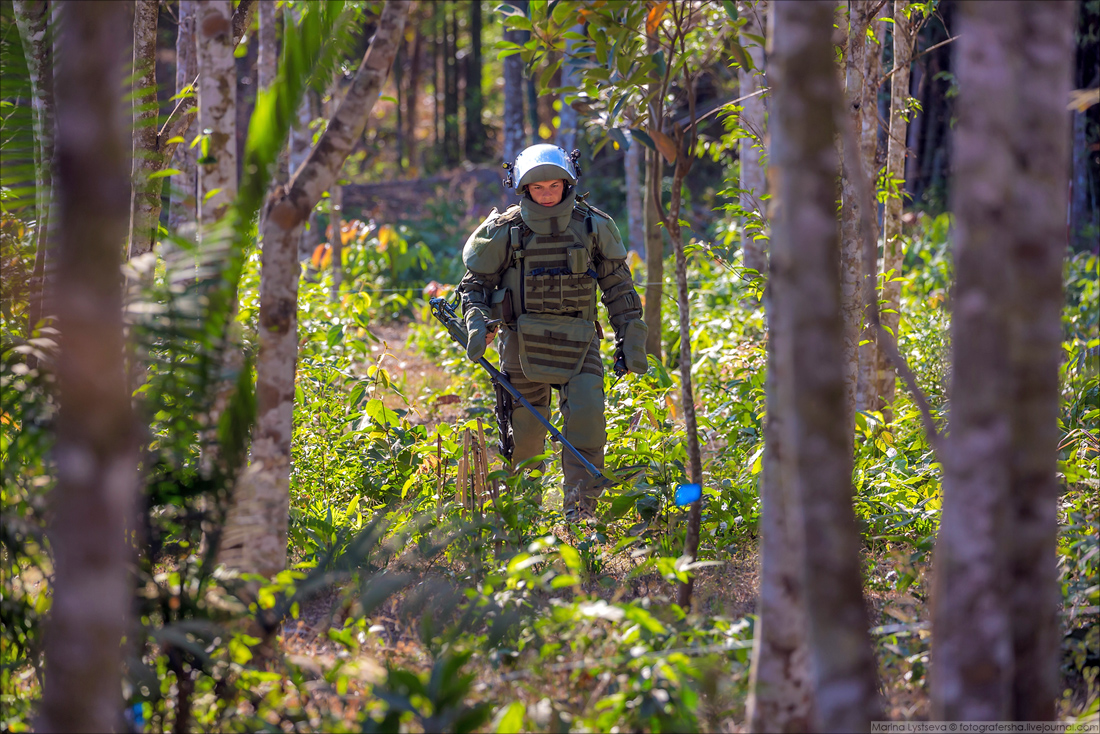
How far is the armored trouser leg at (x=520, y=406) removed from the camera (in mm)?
4906

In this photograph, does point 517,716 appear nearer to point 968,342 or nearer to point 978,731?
point 978,731

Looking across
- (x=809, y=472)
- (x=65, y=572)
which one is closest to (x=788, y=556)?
(x=809, y=472)

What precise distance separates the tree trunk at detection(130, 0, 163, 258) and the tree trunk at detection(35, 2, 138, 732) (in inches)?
67.0

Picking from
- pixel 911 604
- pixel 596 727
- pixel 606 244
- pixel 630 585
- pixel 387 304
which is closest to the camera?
pixel 596 727

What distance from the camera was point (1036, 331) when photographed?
1740 mm

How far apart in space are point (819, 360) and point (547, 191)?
3001 mm

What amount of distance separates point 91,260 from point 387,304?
374 inches

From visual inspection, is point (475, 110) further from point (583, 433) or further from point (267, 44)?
point (583, 433)

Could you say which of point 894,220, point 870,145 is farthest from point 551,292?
point 894,220

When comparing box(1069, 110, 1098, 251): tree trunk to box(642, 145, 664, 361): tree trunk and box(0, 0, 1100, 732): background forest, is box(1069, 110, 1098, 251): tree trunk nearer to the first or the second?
box(642, 145, 664, 361): tree trunk

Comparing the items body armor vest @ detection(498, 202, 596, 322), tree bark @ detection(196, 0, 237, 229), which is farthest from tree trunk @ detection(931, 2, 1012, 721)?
body armor vest @ detection(498, 202, 596, 322)

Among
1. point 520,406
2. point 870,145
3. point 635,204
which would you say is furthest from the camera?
point 635,204

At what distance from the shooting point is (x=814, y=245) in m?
1.74

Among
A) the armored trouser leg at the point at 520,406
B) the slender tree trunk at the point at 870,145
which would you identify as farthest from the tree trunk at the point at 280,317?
the slender tree trunk at the point at 870,145
